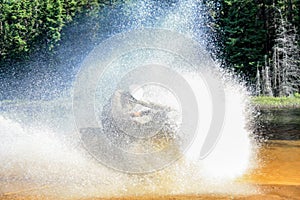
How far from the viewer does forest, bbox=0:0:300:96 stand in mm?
26888

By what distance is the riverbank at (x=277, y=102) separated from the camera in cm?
2123

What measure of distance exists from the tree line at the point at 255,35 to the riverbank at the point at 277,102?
13.6 ft

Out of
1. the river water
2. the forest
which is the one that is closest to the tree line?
the forest

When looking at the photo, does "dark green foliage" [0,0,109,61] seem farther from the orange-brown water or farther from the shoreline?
the orange-brown water

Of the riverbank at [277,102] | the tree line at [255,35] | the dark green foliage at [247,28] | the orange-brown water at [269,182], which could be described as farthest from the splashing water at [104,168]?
the dark green foliage at [247,28]

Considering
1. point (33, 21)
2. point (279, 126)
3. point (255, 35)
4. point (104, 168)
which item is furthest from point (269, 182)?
point (33, 21)

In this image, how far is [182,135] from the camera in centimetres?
1012

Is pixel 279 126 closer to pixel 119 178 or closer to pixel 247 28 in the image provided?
pixel 119 178

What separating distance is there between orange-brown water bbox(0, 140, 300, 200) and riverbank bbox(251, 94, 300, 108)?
41.0ft

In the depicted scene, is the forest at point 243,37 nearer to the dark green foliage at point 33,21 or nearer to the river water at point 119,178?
the dark green foliage at point 33,21

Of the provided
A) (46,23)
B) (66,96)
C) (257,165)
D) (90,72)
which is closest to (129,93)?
(257,165)

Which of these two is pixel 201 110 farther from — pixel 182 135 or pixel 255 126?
pixel 255 126

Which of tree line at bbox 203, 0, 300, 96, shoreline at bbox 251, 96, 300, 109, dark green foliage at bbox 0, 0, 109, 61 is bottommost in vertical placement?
shoreline at bbox 251, 96, 300, 109

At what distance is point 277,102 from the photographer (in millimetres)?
22031
